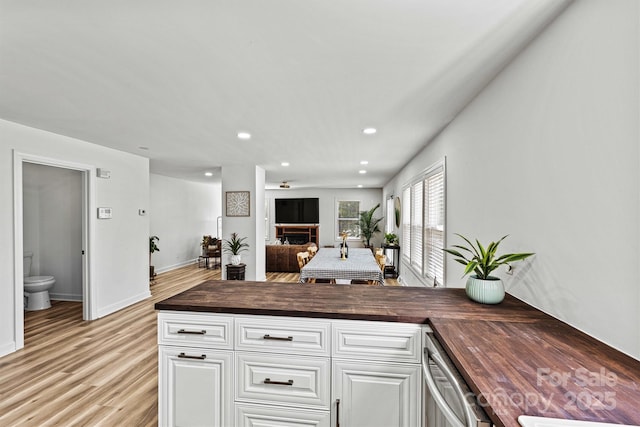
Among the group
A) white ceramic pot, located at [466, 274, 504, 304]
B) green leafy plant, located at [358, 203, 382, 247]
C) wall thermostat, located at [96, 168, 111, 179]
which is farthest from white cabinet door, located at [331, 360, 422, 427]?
green leafy plant, located at [358, 203, 382, 247]

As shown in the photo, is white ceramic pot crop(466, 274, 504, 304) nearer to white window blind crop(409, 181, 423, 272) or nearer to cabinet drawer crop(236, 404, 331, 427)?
cabinet drawer crop(236, 404, 331, 427)

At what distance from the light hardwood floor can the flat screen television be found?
6.07m

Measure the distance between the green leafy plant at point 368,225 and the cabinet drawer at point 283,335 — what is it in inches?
289

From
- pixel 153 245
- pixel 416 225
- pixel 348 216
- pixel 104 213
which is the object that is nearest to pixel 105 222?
pixel 104 213

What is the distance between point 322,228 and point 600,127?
343 inches

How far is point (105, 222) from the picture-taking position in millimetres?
3945

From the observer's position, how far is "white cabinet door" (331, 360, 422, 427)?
1.42 meters

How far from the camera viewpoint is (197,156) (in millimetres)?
4492

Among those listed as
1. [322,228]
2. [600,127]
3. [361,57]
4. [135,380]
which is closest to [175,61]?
[361,57]

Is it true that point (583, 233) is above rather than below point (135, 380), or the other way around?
above

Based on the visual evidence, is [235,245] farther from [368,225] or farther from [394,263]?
[368,225]

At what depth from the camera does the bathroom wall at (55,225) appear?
4402 millimetres

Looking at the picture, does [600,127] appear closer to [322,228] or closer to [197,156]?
[197,156]

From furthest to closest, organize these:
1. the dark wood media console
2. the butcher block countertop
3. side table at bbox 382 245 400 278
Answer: the dark wood media console, side table at bbox 382 245 400 278, the butcher block countertop
